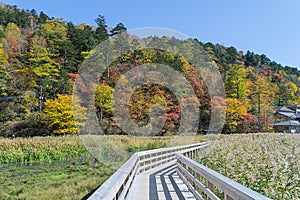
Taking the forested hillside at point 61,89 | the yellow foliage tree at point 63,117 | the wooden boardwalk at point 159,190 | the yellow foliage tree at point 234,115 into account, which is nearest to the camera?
the wooden boardwalk at point 159,190

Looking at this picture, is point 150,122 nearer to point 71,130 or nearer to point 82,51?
point 71,130

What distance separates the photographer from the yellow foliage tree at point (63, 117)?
32.4 metres

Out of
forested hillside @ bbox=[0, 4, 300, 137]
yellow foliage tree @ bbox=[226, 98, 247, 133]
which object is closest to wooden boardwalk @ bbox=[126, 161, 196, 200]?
forested hillside @ bbox=[0, 4, 300, 137]

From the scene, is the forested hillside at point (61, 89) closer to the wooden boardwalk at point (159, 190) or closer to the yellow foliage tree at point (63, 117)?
the yellow foliage tree at point (63, 117)

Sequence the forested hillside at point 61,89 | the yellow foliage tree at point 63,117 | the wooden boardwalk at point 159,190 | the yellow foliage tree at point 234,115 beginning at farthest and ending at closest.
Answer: the yellow foliage tree at point 234,115
the forested hillside at point 61,89
the yellow foliage tree at point 63,117
the wooden boardwalk at point 159,190

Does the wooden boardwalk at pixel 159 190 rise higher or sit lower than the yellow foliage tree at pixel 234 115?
lower

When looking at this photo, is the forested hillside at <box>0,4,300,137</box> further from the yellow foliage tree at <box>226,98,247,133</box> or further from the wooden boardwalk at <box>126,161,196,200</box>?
the wooden boardwalk at <box>126,161,196,200</box>

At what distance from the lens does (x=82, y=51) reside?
4759 centimetres

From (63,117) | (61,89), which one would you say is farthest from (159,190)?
(61,89)

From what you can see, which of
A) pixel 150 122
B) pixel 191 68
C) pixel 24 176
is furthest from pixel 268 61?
pixel 24 176

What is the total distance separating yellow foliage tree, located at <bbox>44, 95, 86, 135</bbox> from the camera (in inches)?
1275

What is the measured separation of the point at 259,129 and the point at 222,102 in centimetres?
702

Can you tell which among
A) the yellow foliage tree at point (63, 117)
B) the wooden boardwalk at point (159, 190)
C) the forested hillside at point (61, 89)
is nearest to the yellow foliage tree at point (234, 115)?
the forested hillside at point (61, 89)

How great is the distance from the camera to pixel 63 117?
32969 mm
